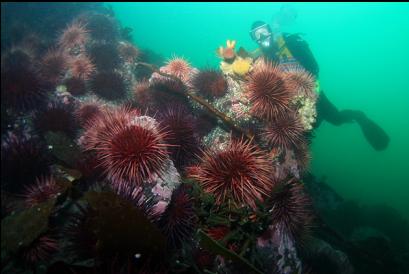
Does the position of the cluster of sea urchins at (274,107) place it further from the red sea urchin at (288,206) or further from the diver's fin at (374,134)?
the diver's fin at (374,134)

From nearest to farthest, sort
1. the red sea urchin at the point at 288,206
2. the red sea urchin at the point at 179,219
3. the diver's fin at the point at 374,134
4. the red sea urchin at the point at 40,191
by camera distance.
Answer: the red sea urchin at the point at 40,191 → the red sea urchin at the point at 179,219 → the red sea urchin at the point at 288,206 → the diver's fin at the point at 374,134

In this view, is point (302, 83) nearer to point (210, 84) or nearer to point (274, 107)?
point (274, 107)

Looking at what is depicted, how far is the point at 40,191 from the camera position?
4500 millimetres

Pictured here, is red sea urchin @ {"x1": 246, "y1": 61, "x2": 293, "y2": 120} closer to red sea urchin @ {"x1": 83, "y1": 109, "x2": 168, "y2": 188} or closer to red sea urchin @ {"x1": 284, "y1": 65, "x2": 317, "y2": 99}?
red sea urchin @ {"x1": 284, "y1": 65, "x2": 317, "y2": 99}

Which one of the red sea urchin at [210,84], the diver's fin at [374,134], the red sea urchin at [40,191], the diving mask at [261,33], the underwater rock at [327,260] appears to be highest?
the diving mask at [261,33]

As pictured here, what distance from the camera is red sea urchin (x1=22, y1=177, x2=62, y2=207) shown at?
14.4 ft

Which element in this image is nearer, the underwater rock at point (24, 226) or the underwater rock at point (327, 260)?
the underwater rock at point (24, 226)

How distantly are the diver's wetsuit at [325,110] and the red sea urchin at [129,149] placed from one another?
7595 mm

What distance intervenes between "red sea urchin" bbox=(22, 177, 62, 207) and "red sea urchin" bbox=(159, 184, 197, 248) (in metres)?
1.74

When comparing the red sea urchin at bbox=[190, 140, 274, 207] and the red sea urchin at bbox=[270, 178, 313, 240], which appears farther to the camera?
the red sea urchin at bbox=[270, 178, 313, 240]

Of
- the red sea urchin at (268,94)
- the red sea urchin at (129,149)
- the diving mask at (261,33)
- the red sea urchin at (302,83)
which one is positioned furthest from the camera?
the diving mask at (261,33)

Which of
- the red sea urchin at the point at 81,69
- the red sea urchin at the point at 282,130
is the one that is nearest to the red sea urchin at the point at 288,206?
the red sea urchin at the point at 282,130

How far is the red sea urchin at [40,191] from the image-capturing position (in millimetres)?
4396

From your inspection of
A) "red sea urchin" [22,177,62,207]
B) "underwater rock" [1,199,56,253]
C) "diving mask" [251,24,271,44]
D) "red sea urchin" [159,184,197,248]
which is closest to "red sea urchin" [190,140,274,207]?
"red sea urchin" [159,184,197,248]
